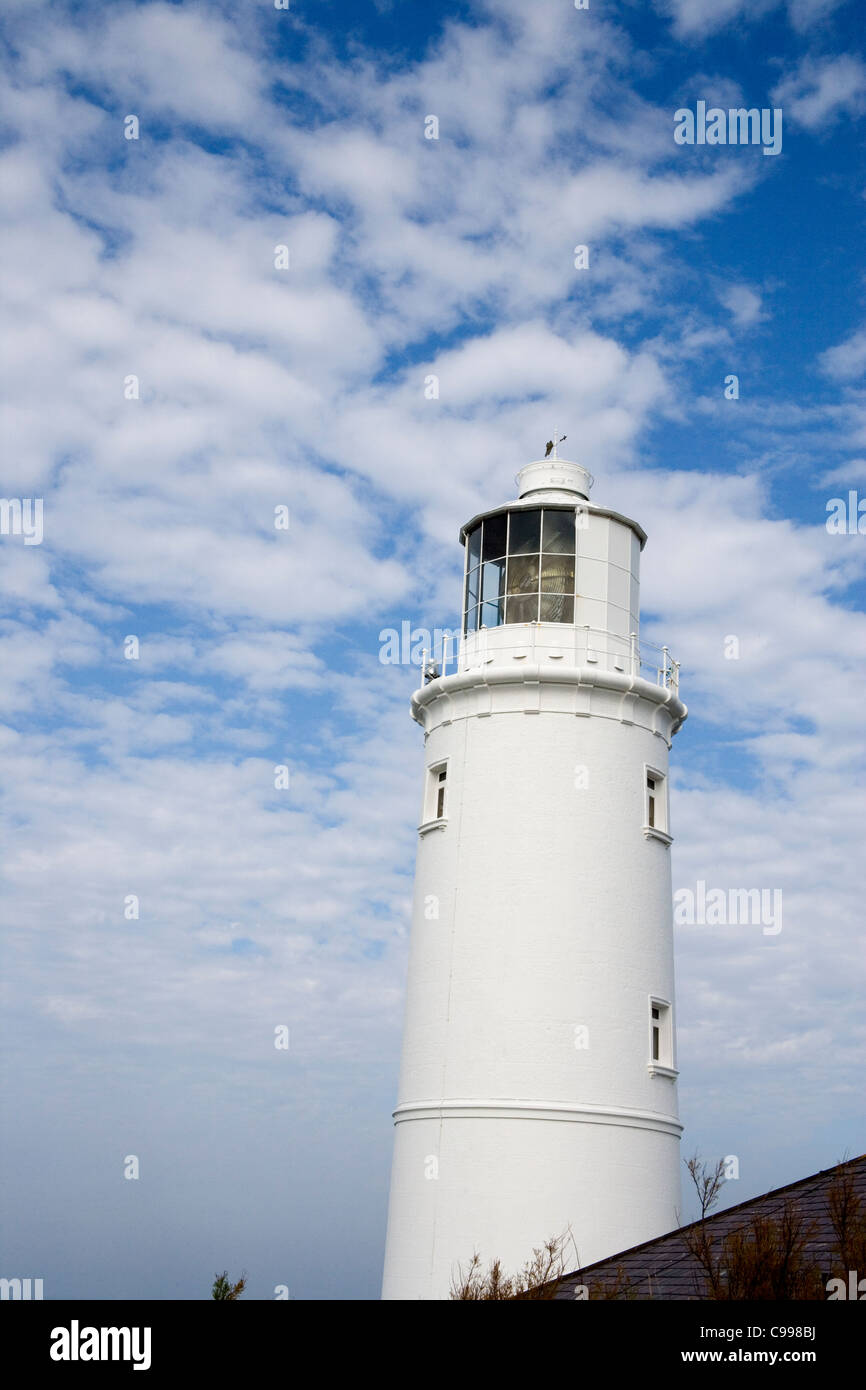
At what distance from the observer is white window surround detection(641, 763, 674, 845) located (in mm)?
21375

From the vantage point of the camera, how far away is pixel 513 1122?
1928 centimetres

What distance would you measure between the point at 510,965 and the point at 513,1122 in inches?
88.8

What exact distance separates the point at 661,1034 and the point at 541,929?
110 inches

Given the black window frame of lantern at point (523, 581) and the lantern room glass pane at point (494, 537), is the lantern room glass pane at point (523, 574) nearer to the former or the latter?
the black window frame of lantern at point (523, 581)

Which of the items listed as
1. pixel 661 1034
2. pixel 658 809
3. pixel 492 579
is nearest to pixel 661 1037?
pixel 661 1034

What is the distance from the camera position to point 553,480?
23297mm

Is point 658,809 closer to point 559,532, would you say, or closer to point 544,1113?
point 559,532

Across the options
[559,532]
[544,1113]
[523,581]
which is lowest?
[544,1113]

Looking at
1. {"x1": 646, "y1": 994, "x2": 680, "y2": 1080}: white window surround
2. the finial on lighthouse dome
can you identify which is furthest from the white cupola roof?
{"x1": 646, "y1": 994, "x2": 680, "y2": 1080}: white window surround

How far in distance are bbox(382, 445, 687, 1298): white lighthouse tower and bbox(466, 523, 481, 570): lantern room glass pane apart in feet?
1.21

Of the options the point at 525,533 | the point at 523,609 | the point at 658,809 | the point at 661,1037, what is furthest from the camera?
the point at 525,533

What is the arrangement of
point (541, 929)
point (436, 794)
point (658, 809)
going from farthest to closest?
point (436, 794) → point (658, 809) → point (541, 929)

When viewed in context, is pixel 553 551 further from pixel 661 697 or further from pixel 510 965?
pixel 510 965
